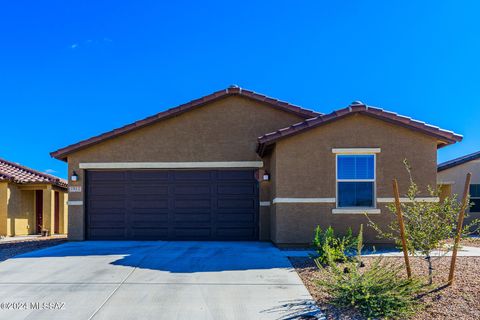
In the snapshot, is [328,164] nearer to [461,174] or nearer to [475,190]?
[461,174]

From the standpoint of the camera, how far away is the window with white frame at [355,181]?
11.8m

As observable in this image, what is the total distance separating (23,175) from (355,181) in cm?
1507

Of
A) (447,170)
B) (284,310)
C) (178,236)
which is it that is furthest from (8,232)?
(447,170)

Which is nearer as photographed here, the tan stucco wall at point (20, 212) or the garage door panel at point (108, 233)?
the garage door panel at point (108, 233)

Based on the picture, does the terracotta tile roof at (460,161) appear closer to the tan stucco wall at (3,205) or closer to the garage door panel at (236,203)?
the garage door panel at (236,203)

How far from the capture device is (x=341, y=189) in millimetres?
11789

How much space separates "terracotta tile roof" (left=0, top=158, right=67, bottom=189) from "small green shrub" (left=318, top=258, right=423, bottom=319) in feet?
50.6

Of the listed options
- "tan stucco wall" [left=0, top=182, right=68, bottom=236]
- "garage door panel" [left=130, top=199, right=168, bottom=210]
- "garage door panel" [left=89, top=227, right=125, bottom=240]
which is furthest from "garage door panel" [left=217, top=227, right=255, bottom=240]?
"tan stucco wall" [left=0, top=182, right=68, bottom=236]

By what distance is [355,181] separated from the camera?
11.8m

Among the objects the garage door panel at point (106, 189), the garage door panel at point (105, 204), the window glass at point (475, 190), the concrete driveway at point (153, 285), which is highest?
the garage door panel at point (106, 189)

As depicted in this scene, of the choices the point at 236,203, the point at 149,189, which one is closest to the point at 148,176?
the point at 149,189

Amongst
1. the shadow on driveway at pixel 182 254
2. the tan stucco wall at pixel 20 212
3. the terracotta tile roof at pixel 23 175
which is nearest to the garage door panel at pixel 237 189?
the shadow on driveway at pixel 182 254

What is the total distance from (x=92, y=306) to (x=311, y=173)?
22.1 ft

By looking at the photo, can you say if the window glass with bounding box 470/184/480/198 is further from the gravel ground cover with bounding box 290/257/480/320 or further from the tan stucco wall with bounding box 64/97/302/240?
the gravel ground cover with bounding box 290/257/480/320
